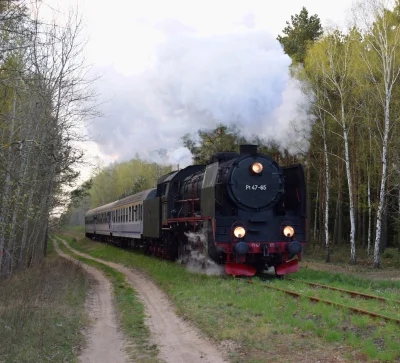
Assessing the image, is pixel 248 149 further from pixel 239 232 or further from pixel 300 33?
pixel 300 33

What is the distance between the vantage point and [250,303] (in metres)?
10.0

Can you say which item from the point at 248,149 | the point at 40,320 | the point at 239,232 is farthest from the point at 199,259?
the point at 40,320

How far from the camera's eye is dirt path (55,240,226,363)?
7180mm

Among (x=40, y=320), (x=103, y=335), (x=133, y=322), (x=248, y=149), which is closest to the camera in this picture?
(x=40, y=320)

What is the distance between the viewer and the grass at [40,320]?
7.03 metres

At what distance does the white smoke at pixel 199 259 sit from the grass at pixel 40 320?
355cm

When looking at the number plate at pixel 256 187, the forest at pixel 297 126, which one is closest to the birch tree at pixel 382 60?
the forest at pixel 297 126

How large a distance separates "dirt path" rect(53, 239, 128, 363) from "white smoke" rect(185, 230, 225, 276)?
2.93 m

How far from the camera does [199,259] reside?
51.0 ft

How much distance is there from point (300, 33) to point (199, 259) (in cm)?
2234

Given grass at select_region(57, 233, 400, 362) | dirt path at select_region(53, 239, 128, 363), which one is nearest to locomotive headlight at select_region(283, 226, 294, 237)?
grass at select_region(57, 233, 400, 362)

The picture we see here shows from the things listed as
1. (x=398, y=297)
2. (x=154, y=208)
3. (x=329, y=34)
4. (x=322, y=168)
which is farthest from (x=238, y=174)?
(x=322, y=168)

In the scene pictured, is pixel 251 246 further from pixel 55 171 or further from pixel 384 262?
pixel 384 262

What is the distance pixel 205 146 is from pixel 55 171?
13.4 metres
